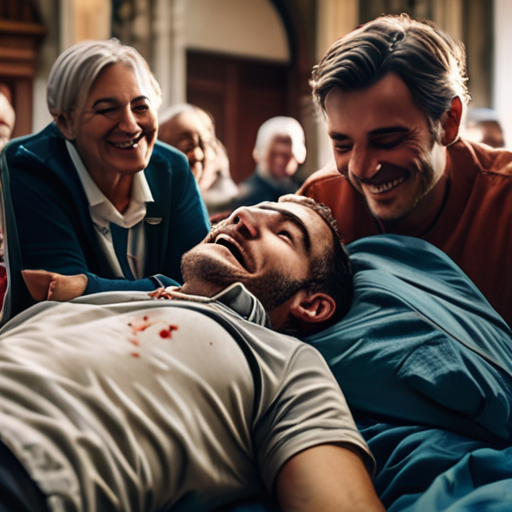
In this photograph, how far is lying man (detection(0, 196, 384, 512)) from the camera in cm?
99

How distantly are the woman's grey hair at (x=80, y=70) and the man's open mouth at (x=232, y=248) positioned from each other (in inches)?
15.2

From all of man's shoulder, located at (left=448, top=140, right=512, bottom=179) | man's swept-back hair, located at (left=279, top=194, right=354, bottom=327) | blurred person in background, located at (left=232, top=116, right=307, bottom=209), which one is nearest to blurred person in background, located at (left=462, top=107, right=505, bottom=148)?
blurred person in background, located at (left=232, top=116, right=307, bottom=209)

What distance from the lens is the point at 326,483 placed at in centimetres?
100

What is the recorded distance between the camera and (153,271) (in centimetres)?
161

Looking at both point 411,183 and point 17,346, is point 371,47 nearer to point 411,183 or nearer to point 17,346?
point 411,183

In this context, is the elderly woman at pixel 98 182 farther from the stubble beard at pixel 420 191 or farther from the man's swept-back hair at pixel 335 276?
the stubble beard at pixel 420 191

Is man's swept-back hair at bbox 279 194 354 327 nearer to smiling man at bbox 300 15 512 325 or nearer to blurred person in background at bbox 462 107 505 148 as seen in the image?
smiling man at bbox 300 15 512 325

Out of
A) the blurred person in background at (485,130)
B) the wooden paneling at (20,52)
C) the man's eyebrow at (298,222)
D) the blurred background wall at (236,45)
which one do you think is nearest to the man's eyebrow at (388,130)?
the man's eyebrow at (298,222)

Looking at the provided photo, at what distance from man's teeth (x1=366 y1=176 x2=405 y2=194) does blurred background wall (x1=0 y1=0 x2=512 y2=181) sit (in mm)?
3659

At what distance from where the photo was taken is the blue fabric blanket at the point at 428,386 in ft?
3.75

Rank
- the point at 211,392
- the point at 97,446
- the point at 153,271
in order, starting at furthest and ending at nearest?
the point at 153,271
the point at 211,392
the point at 97,446

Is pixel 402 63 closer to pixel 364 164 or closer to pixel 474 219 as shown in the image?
pixel 364 164

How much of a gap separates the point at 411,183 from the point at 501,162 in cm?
24

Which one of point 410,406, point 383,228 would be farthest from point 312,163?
point 410,406
